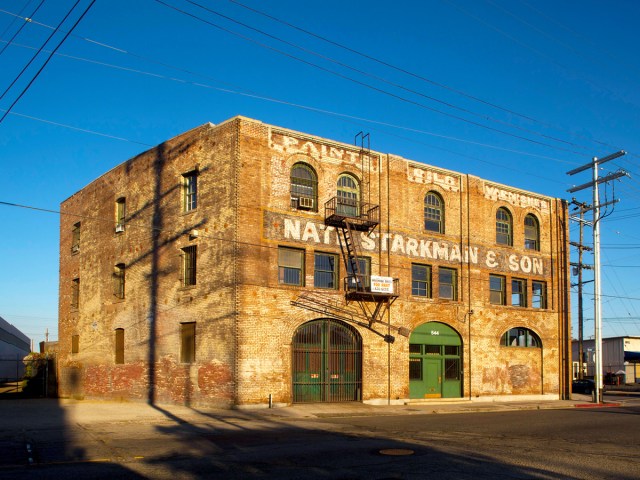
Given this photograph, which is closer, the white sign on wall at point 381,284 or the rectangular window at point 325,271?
the rectangular window at point 325,271

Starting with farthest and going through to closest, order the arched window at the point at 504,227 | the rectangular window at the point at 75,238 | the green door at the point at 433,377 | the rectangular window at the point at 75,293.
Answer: the rectangular window at the point at 75,238 → the rectangular window at the point at 75,293 → the arched window at the point at 504,227 → the green door at the point at 433,377

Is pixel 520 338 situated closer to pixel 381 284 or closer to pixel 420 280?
pixel 420 280

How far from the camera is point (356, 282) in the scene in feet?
89.1

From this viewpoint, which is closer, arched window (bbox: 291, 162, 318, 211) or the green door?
arched window (bbox: 291, 162, 318, 211)

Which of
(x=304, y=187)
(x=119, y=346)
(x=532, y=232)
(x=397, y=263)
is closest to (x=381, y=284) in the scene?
(x=397, y=263)

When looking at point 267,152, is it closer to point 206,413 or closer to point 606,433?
point 206,413

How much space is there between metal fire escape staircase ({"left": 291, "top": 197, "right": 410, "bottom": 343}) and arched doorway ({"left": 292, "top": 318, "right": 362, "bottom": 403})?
0.67 metres

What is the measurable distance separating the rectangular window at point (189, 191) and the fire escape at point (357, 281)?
5.54m

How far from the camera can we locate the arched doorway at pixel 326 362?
2619 cm

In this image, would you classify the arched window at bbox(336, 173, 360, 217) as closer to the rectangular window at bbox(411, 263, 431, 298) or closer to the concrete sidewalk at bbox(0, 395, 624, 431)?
the rectangular window at bbox(411, 263, 431, 298)

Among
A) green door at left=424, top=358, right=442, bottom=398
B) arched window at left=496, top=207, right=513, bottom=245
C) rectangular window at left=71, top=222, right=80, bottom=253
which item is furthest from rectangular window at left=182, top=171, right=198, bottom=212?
arched window at left=496, top=207, right=513, bottom=245

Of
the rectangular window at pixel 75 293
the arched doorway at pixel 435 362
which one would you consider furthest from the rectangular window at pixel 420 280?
the rectangular window at pixel 75 293

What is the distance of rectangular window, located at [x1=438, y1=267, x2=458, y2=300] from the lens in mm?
31438

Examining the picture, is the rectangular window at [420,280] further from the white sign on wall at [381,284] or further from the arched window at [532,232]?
the arched window at [532,232]
